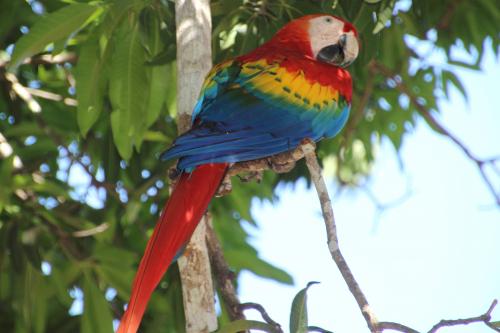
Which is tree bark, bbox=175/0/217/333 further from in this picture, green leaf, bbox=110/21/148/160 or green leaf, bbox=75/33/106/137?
green leaf, bbox=75/33/106/137

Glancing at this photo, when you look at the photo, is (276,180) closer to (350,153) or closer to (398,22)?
(350,153)

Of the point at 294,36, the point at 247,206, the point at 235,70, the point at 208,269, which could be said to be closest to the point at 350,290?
the point at 208,269

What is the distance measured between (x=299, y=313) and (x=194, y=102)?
0.62 m

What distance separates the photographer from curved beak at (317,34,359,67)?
2277 millimetres

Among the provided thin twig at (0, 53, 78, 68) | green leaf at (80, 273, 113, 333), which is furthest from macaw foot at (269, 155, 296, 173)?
thin twig at (0, 53, 78, 68)

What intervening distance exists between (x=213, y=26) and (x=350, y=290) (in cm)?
103

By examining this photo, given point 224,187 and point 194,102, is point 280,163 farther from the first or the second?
point 194,102

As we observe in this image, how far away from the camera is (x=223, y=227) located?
310cm

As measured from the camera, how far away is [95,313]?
2492mm

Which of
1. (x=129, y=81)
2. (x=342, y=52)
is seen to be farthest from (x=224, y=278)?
(x=342, y=52)

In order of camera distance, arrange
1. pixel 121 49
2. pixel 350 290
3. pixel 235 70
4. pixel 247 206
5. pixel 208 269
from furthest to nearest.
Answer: pixel 247 206 → pixel 121 49 → pixel 235 70 → pixel 208 269 → pixel 350 290

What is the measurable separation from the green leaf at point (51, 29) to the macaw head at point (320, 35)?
1.66 ft

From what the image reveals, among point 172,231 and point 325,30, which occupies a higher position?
point 325,30

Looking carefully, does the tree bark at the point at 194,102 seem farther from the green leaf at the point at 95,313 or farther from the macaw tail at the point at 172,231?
the green leaf at the point at 95,313
